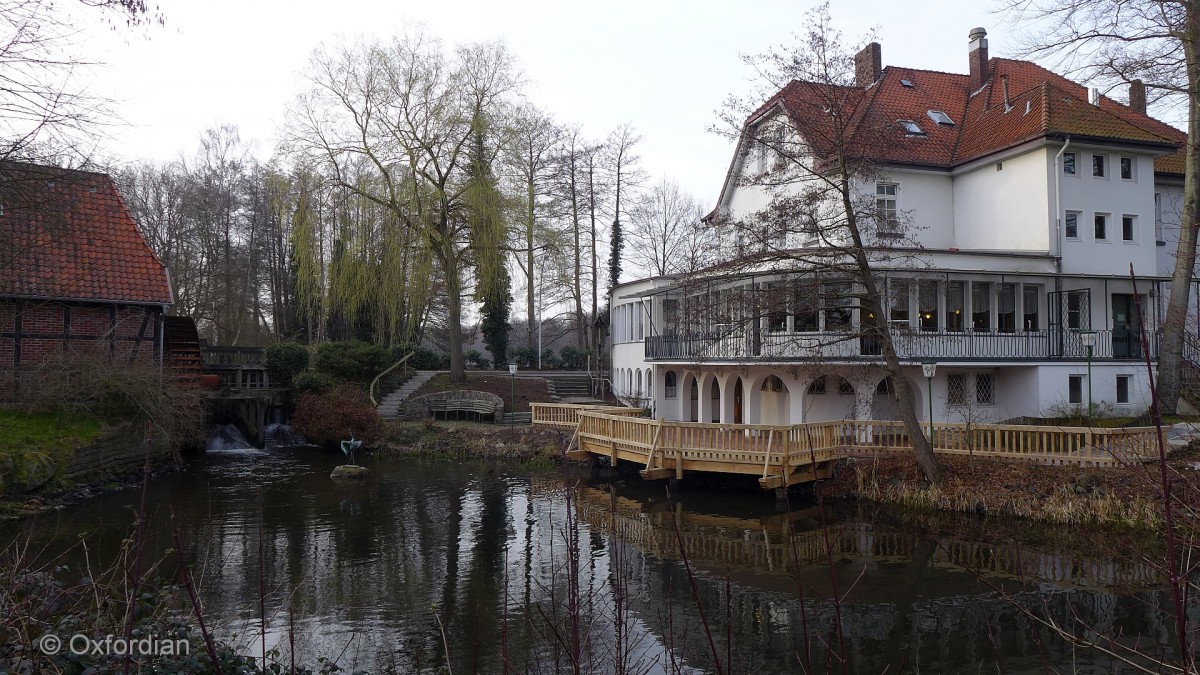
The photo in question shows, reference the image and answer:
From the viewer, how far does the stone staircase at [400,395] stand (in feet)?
96.9

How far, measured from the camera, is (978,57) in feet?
94.6

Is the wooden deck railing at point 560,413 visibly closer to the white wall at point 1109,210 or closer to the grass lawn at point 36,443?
the grass lawn at point 36,443

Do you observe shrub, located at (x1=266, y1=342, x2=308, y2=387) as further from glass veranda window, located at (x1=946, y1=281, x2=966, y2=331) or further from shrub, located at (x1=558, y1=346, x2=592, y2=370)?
glass veranda window, located at (x1=946, y1=281, x2=966, y2=331)

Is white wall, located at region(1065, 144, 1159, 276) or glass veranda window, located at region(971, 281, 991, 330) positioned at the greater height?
white wall, located at region(1065, 144, 1159, 276)

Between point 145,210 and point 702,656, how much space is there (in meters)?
34.8

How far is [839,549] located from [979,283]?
11.6m

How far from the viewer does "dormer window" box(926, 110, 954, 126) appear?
88.8 feet

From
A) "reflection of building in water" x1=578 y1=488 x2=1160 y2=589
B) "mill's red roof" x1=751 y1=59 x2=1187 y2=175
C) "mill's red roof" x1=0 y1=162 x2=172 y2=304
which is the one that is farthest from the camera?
"mill's red roof" x1=751 y1=59 x2=1187 y2=175

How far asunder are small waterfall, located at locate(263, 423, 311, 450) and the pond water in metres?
8.90

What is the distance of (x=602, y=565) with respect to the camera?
13070mm

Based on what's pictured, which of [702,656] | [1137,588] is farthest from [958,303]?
[702,656]

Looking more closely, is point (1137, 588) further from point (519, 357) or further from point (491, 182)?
point (519, 357)

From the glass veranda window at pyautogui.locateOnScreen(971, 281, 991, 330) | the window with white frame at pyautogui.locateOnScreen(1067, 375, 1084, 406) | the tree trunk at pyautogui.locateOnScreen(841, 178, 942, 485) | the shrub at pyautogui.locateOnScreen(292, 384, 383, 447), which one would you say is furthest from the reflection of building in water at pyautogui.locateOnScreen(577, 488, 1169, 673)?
the shrub at pyautogui.locateOnScreen(292, 384, 383, 447)

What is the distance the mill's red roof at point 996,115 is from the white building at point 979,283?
82 mm
